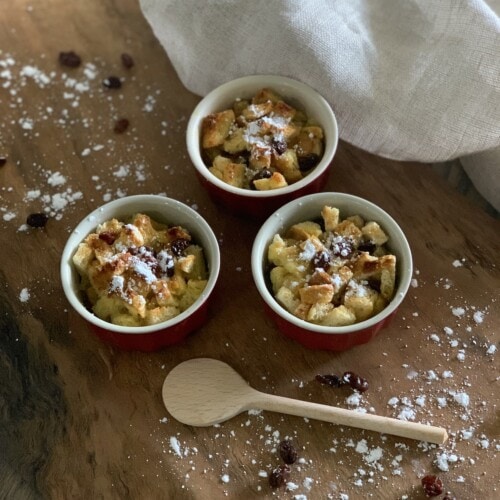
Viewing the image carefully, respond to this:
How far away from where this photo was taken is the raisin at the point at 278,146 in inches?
55.1

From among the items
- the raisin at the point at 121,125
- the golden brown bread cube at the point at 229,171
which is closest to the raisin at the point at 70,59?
the raisin at the point at 121,125

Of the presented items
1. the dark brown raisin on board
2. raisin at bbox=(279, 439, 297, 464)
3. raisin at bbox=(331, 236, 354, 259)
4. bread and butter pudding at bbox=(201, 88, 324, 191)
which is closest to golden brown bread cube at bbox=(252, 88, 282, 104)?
bread and butter pudding at bbox=(201, 88, 324, 191)

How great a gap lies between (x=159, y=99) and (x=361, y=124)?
20.3 inches

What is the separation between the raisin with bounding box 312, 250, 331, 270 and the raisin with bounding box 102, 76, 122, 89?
0.75 m

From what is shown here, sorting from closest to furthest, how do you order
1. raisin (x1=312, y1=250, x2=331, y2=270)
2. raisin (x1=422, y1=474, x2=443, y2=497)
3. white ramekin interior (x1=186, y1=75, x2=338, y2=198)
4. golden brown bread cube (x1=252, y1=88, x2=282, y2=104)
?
raisin (x1=422, y1=474, x2=443, y2=497)
raisin (x1=312, y1=250, x2=331, y2=270)
white ramekin interior (x1=186, y1=75, x2=338, y2=198)
golden brown bread cube (x1=252, y1=88, x2=282, y2=104)

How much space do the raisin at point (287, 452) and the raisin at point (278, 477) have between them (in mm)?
18

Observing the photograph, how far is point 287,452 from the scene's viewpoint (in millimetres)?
1210

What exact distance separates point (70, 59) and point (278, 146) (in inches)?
26.3

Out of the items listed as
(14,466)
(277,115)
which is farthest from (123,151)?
(14,466)

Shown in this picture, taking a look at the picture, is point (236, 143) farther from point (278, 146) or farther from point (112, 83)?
point (112, 83)

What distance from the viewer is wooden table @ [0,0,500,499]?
121 cm

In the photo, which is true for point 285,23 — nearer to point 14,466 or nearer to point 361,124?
point 361,124

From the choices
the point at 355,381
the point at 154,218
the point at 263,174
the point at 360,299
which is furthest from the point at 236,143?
the point at 355,381

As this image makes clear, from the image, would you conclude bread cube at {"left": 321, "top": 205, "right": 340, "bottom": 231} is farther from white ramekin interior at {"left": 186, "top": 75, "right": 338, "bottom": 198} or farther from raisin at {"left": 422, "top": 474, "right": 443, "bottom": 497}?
raisin at {"left": 422, "top": 474, "right": 443, "bottom": 497}
